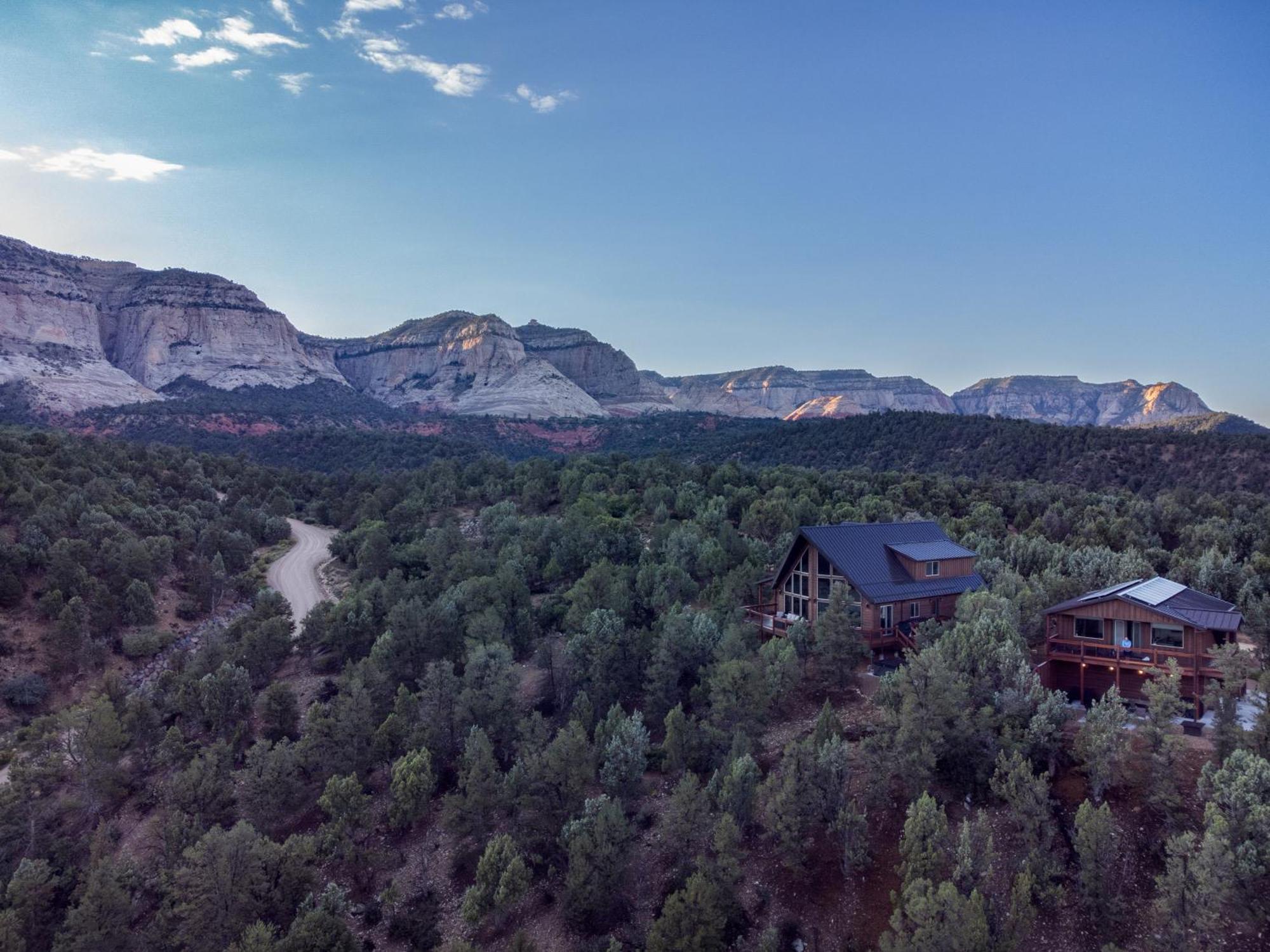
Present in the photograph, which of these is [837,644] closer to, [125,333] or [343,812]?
[343,812]

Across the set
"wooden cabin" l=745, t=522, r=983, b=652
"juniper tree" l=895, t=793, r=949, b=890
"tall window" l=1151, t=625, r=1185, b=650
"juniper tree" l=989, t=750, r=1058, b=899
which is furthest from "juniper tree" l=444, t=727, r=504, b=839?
"tall window" l=1151, t=625, r=1185, b=650

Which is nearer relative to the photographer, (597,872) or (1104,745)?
(1104,745)

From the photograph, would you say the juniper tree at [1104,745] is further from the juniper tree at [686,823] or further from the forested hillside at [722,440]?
the forested hillside at [722,440]

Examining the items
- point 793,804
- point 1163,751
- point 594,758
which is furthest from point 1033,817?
point 594,758

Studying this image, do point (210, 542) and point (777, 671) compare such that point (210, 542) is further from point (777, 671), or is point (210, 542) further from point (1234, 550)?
point (1234, 550)

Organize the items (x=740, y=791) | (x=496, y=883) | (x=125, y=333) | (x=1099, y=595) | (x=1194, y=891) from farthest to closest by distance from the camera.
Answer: (x=125, y=333) < (x=1099, y=595) < (x=740, y=791) < (x=496, y=883) < (x=1194, y=891)

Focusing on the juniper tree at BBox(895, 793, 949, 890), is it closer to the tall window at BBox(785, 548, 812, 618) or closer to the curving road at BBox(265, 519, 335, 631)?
the tall window at BBox(785, 548, 812, 618)
